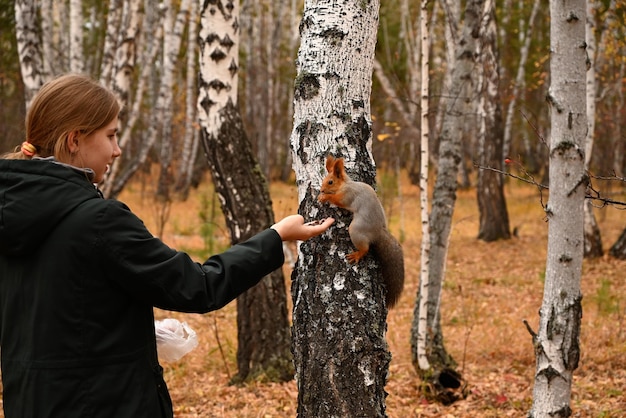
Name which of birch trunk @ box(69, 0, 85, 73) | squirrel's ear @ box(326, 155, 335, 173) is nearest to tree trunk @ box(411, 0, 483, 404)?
squirrel's ear @ box(326, 155, 335, 173)

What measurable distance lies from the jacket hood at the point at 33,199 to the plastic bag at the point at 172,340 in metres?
0.66

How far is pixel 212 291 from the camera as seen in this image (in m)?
2.11

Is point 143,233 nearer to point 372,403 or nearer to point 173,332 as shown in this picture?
point 173,332

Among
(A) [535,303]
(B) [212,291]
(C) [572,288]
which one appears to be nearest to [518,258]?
(A) [535,303]

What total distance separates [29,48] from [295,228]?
6873mm

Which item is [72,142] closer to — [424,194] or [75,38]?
[424,194]

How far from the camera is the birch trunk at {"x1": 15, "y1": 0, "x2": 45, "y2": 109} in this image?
8055 mm

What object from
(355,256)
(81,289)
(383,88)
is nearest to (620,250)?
(383,88)

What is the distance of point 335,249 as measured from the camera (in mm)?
2639

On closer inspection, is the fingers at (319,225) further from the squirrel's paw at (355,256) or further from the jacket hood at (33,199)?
the jacket hood at (33,199)

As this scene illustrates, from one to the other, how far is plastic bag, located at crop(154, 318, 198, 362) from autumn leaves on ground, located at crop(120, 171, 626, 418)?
2.77m

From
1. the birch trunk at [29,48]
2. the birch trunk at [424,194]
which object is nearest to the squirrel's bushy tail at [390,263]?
the birch trunk at [424,194]

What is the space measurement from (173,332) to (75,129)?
880 millimetres

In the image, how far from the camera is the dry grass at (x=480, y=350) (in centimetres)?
542
